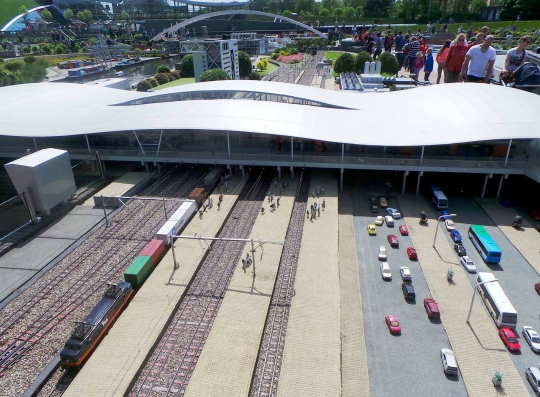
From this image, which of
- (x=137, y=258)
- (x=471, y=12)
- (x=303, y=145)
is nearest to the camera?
(x=137, y=258)

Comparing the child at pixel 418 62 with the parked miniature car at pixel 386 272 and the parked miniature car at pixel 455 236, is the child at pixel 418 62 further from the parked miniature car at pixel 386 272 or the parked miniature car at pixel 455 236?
the parked miniature car at pixel 386 272

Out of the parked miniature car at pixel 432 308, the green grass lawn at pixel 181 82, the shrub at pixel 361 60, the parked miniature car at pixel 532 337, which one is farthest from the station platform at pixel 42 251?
the shrub at pixel 361 60

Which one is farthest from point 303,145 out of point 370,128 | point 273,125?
point 370,128

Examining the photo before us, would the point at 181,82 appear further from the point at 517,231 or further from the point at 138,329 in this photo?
the point at 138,329

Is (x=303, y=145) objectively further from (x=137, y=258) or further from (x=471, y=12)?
(x=471, y=12)

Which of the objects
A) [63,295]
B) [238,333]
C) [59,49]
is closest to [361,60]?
[238,333]

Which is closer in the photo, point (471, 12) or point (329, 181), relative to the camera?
point (329, 181)
